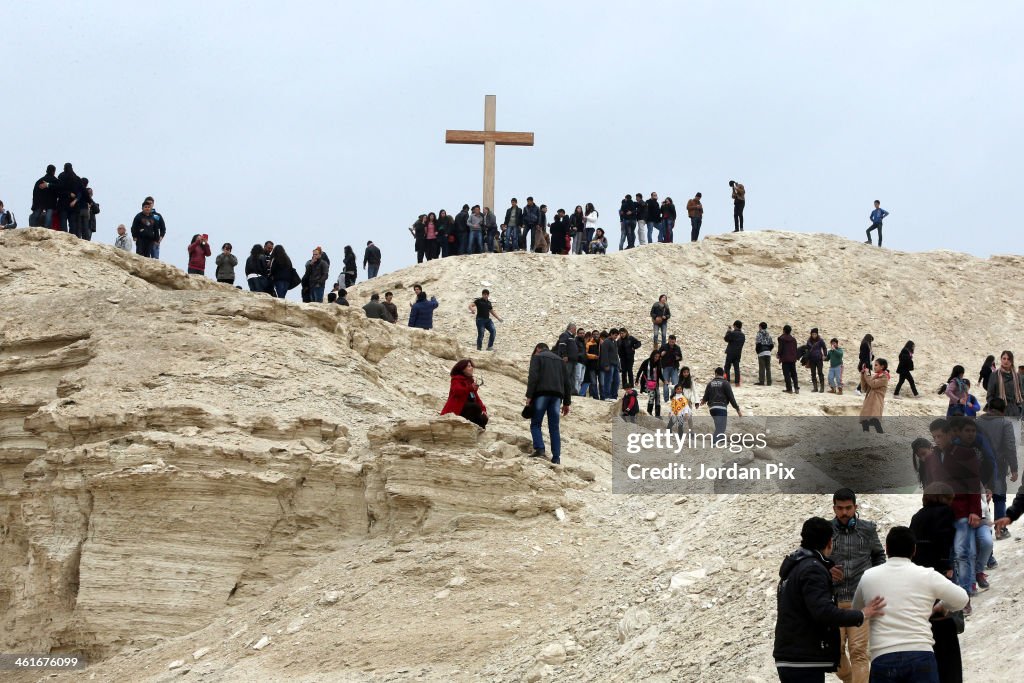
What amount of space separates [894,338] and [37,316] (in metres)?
21.2

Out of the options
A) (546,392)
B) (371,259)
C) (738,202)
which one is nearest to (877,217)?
(738,202)

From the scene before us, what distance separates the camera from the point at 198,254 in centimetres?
2439

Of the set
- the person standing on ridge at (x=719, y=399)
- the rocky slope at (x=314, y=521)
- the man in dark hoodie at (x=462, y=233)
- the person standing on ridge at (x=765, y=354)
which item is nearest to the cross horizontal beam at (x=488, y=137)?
the man in dark hoodie at (x=462, y=233)

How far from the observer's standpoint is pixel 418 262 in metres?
34.1

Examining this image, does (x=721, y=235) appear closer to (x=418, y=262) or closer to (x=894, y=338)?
(x=894, y=338)

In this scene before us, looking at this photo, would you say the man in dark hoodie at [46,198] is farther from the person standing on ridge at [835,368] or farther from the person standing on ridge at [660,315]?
the person standing on ridge at [835,368]

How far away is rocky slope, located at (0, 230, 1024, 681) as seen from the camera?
12.2 m

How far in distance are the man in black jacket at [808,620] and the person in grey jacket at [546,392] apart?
7352 millimetres

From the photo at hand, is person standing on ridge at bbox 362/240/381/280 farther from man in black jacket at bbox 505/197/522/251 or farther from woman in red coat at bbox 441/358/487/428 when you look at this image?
woman in red coat at bbox 441/358/487/428

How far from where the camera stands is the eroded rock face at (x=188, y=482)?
14086mm

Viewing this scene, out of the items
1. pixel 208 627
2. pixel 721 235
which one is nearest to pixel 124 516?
pixel 208 627

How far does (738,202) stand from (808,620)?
29245mm

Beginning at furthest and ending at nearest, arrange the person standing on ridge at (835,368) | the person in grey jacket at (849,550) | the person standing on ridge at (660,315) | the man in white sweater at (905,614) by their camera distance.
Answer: the person standing on ridge at (660,315) < the person standing on ridge at (835,368) < the person in grey jacket at (849,550) < the man in white sweater at (905,614)

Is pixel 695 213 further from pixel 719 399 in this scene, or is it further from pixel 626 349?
pixel 719 399
